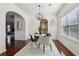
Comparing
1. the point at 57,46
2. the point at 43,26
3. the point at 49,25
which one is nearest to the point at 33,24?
the point at 43,26

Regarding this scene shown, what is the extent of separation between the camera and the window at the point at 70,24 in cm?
397

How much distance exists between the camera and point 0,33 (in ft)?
13.5

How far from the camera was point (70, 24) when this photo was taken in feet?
13.6

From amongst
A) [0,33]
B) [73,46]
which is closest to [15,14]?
[0,33]

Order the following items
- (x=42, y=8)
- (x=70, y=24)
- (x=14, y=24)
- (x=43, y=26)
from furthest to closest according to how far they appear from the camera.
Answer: (x=14, y=24) → (x=70, y=24) → (x=43, y=26) → (x=42, y=8)

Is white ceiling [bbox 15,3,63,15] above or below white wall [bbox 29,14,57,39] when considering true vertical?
above

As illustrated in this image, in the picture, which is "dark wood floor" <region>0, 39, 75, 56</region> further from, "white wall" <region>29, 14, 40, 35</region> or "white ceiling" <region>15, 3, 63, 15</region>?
"white ceiling" <region>15, 3, 63, 15</region>

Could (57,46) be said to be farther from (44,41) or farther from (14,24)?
(14,24)

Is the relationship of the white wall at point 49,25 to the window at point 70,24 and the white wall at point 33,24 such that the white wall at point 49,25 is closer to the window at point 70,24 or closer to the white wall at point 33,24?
the white wall at point 33,24

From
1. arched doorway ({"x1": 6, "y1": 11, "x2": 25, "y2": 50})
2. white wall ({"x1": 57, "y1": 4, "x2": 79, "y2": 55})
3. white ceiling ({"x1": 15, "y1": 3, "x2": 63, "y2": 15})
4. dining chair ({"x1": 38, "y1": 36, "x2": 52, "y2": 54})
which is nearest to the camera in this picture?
white ceiling ({"x1": 15, "y1": 3, "x2": 63, "y2": 15})

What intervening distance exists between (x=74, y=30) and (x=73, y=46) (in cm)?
51

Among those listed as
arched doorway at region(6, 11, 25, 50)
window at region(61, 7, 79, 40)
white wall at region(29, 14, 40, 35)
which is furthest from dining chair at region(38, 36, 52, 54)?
arched doorway at region(6, 11, 25, 50)

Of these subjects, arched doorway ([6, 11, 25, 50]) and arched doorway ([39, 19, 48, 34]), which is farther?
arched doorway ([6, 11, 25, 50])

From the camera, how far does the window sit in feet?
13.0
